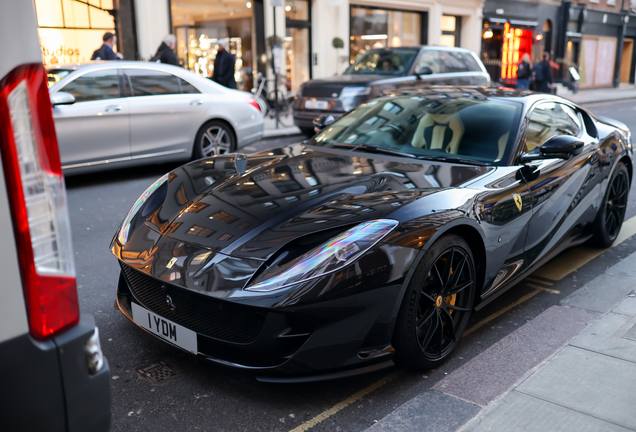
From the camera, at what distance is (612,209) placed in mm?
4898

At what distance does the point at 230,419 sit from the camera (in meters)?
2.54

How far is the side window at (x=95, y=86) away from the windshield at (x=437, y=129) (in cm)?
401

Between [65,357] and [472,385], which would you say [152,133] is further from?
[65,357]

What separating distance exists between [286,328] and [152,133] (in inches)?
230

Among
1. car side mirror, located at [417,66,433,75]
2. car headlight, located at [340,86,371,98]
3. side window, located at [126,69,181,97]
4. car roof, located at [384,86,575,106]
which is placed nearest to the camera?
car roof, located at [384,86,575,106]

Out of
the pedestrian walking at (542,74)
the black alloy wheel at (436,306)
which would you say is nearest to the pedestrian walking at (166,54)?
the black alloy wheel at (436,306)

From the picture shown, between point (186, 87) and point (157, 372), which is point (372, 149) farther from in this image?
point (186, 87)

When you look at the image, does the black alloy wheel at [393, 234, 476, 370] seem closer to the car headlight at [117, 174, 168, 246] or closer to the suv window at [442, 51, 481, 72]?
the car headlight at [117, 174, 168, 246]

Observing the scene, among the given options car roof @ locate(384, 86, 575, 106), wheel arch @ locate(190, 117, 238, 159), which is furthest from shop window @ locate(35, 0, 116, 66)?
car roof @ locate(384, 86, 575, 106)

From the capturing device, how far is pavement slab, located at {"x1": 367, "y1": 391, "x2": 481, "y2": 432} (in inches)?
95.3

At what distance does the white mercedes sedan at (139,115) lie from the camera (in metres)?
7.02

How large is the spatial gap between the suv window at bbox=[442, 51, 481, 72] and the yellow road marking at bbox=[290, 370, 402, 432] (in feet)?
33.6

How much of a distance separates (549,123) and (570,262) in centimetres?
122

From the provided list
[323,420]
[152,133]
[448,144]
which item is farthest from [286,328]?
[152,133]
